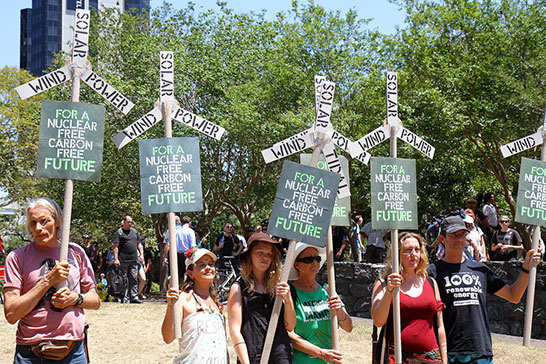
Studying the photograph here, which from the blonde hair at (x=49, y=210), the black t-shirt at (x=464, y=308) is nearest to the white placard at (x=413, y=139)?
the black t-shirt at (x=464, y=308)

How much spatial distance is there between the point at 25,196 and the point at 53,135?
27492 millimetres

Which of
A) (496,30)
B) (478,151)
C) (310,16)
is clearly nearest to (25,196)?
(310,16)

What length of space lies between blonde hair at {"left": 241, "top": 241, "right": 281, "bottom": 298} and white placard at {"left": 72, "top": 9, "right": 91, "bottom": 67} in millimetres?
2010

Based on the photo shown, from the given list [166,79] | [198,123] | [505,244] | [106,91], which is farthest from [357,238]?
[106,91]

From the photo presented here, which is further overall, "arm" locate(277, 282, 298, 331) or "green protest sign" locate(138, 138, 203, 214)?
"green protest sign" locate(138, 138, 203, 214)

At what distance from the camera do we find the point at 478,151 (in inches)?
862

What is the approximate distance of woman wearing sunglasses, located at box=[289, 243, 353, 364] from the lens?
195 inches

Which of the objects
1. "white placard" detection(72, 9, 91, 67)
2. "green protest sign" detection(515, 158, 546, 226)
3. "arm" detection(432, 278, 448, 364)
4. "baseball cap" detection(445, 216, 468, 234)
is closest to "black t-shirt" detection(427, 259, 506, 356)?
"arm" detection(432, 278, 448, 364)

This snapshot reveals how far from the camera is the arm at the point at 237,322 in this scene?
4.67m

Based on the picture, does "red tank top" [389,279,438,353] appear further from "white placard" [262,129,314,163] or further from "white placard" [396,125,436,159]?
"white placard" [396,125,436,159]

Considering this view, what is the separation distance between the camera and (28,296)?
4.17 m

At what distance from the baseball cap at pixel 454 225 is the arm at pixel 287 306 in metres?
1.37

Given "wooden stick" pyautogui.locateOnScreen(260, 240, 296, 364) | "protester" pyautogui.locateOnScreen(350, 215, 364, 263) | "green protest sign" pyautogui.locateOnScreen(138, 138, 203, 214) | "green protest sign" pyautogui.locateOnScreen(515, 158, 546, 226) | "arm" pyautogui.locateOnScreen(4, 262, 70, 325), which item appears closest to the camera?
"arm" pyautogui.locateOnScreen(4, 262, 70, 325)

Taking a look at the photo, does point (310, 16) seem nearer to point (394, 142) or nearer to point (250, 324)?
point (394, 142)
